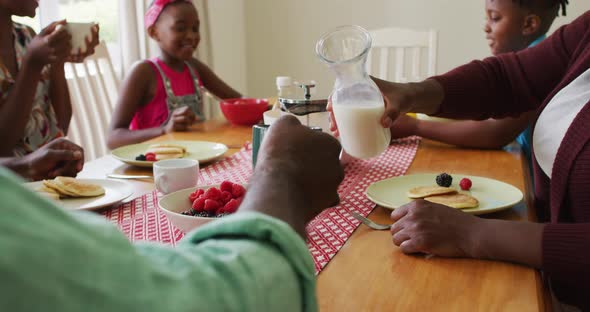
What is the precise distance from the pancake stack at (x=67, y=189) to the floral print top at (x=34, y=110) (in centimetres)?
67

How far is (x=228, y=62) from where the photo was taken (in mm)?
3701

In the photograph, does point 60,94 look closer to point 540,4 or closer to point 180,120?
point 180,120

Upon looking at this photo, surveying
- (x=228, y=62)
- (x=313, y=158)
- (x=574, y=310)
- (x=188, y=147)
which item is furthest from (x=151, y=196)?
(x=228, y=62)

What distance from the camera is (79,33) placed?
1.60 m

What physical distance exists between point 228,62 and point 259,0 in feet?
1.53

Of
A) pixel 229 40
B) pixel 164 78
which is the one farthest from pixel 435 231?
pixel 229 40

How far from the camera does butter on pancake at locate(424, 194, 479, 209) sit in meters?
0.98

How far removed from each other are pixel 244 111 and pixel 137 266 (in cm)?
161

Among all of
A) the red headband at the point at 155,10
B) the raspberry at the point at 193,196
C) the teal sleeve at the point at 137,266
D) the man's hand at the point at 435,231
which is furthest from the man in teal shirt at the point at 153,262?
the red headband at the point at 155,10

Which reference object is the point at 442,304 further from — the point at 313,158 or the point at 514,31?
the point at 514,31

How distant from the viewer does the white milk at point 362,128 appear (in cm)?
94

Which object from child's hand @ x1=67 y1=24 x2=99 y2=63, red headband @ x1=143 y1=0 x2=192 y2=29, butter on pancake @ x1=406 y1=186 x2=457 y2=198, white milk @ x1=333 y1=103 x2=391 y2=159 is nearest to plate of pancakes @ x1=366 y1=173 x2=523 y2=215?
butter on pancake @ x1=406 y1=186 x2=457 y2=198

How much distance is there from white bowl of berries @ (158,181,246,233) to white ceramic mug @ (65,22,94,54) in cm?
81

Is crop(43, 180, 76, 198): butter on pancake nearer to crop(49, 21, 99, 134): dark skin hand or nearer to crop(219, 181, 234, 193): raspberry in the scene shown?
crop(219, 181, 234, 193): raspberry
